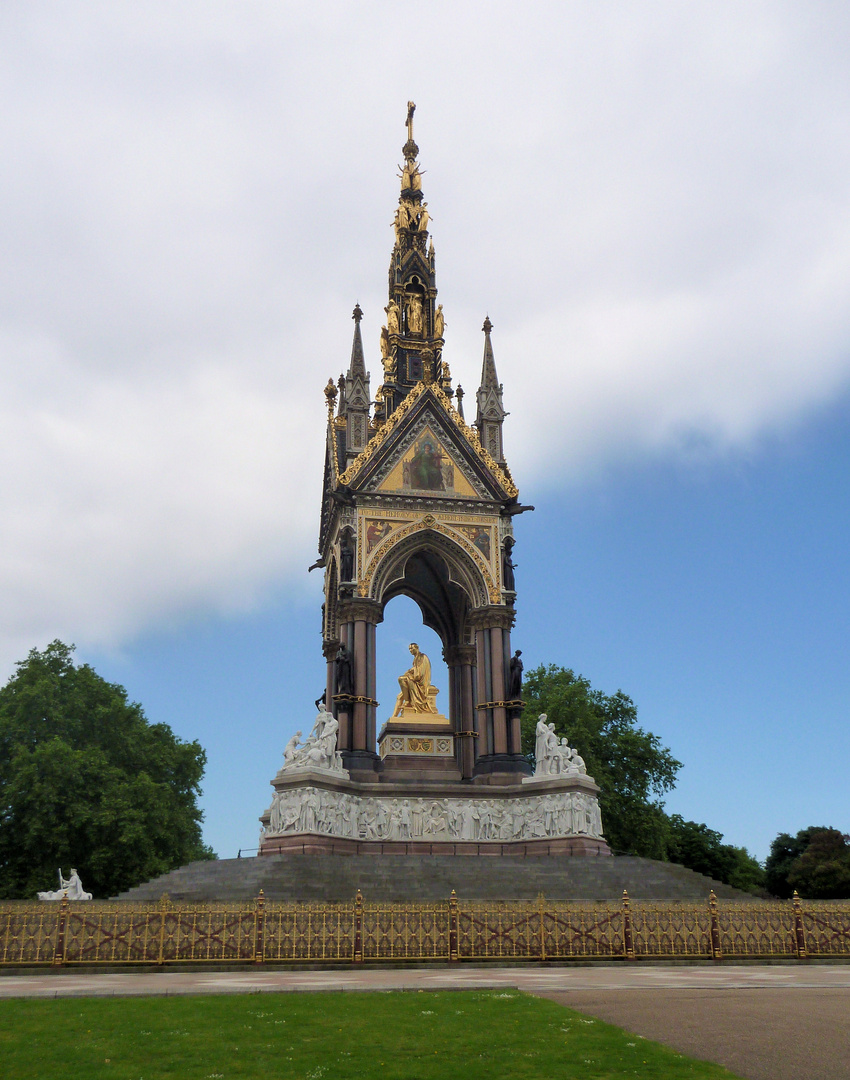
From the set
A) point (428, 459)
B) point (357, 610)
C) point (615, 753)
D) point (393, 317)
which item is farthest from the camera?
point (615, 753)

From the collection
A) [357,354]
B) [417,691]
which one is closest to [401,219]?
[357,354]

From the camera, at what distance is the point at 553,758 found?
29.7 meters

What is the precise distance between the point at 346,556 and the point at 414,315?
1131 centimetres

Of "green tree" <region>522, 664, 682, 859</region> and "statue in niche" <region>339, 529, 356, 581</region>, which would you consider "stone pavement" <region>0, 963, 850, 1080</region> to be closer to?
"statue in niche" <region>339, 529, 356, 581</region>

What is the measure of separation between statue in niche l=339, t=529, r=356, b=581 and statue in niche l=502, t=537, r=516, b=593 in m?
5.06

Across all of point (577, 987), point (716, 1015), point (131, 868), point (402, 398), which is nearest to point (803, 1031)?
point (716, 1015)

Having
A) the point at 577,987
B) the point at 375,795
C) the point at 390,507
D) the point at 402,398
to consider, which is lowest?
the point at 577,987

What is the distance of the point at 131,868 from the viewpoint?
3956 cm

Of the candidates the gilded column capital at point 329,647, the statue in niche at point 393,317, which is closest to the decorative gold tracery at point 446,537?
the gilded column capital at point 329,647

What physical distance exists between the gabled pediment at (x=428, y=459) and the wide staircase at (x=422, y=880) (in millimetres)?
12583

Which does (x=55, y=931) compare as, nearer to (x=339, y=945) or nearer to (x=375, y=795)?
(x=339, y=945)

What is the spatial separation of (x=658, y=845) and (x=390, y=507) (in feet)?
80.3

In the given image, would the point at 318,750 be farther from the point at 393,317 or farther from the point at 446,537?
the point at 393,317

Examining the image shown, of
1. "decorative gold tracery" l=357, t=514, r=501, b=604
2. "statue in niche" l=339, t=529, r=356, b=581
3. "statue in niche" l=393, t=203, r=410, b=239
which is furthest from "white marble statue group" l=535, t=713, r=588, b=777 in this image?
"statue in niche" l=393, t=203, r=410, b=239
